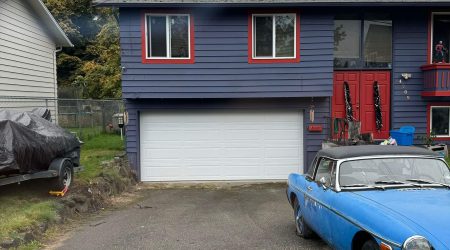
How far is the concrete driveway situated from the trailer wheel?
115 centimetres

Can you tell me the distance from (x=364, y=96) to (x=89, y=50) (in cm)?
2540

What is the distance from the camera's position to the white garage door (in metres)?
14.1

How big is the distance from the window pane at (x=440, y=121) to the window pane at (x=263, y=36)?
221 inches

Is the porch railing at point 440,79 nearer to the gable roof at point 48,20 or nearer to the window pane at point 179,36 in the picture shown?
the window pane at point 179,36

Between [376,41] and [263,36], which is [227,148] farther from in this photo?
[376,41]

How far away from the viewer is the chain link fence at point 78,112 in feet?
52.4

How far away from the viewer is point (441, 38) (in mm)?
14203

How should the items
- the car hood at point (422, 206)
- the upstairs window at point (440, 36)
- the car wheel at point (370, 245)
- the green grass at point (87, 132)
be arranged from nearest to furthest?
the car hood at point (422, 206), the car wheel at point (370, 245), the upstairs window at point (440, 36), the green grass at point (87, 132)

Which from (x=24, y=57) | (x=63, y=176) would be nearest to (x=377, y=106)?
(x=63, y=176)

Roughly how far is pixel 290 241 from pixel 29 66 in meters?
13.6

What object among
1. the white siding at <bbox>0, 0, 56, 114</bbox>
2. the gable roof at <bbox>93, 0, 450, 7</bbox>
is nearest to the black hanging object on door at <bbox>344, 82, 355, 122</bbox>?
the gable roof at <bbox>93, 0, 450, 7</bbox>

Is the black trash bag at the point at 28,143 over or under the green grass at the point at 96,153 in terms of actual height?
over

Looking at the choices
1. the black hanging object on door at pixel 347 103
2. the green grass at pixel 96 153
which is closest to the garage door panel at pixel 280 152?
the black hanging object on door at pixel 347 103

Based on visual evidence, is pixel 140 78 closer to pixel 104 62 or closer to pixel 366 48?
pixel 366 48
